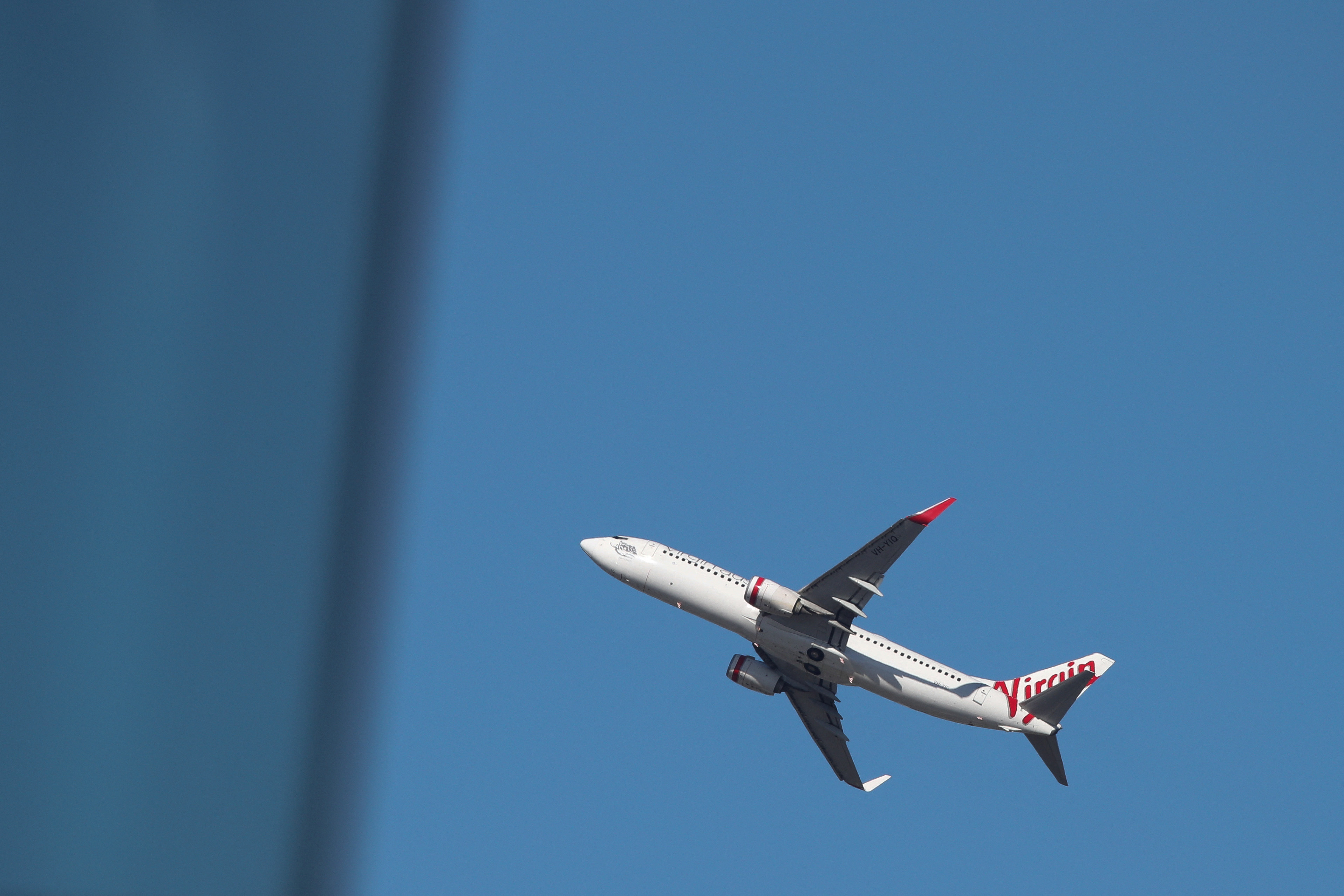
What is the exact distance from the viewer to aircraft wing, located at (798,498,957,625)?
126 feet

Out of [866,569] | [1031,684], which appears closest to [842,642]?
[866,569]

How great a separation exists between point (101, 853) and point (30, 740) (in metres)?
0.49

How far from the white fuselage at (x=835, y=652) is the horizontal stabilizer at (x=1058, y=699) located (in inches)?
15.6

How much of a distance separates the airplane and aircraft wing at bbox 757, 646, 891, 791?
180 inches

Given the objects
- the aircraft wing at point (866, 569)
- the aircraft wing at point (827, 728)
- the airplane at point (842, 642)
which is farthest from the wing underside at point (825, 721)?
the aircraft wing at point (866, 569)

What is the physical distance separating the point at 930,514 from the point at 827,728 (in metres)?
16.8

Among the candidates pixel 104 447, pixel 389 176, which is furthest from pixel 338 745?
pixel 389 176

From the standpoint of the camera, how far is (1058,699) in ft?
139

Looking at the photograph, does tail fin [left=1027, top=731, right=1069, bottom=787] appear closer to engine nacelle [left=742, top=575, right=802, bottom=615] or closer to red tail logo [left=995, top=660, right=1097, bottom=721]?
red tail logo [left=995, top=660, right=1097, bottom=721]

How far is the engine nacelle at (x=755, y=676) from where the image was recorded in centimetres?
4788

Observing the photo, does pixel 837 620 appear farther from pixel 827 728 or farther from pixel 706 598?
pixel 827 728

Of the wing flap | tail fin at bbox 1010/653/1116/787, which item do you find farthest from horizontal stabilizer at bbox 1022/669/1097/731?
the wing flap

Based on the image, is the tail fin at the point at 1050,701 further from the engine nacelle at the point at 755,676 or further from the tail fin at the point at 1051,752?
the engine nacelle at the point at 755,676

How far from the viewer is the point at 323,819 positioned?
4629 millimetres
